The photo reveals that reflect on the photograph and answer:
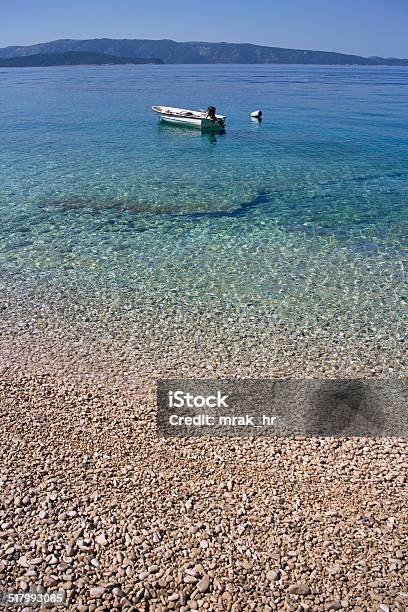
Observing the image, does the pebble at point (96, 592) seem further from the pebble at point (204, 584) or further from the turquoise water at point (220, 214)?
the turquoise water at point (220, 214)

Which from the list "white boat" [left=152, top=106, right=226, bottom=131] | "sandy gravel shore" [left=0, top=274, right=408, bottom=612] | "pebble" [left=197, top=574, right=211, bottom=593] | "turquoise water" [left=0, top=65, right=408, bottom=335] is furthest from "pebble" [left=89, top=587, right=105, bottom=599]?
"white boat" [left=152, top=106, right=226, bottom=131]

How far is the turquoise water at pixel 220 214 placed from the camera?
14.3m

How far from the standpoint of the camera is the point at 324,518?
271 inches

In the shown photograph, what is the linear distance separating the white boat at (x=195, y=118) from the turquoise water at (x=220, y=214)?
0.88 m

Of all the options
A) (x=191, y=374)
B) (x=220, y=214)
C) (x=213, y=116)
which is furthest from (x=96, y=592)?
(x=213, y=116)

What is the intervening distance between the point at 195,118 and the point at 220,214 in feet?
74.0

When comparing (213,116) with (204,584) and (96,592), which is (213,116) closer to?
(204,584)

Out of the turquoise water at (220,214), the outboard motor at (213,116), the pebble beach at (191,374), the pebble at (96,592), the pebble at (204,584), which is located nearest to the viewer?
the pebble at (96,592)

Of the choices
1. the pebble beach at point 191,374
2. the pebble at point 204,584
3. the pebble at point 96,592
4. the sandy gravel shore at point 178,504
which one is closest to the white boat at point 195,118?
the pebble beach at point 191,374

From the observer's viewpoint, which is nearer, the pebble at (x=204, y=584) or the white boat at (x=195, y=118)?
the pebble at (x=204, y=584)

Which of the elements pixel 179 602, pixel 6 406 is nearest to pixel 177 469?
pixel 179 602

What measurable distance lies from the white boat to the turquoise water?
882mm

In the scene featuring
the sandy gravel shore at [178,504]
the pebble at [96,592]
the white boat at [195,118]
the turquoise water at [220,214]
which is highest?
the white boat at [195,118]

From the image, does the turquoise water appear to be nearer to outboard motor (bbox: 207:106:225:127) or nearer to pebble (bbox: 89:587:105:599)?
outboard motor (bbox: 207:106:225:127)
